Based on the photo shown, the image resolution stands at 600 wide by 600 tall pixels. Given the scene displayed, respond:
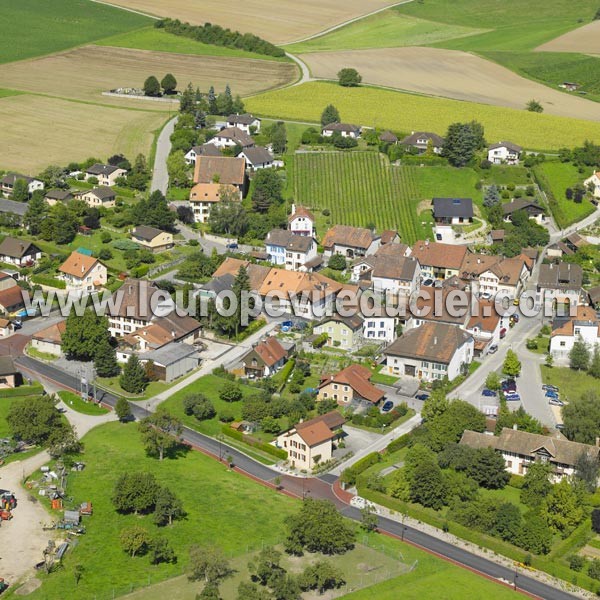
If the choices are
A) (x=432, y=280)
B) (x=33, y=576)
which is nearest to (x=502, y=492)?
(x=33, y=576)

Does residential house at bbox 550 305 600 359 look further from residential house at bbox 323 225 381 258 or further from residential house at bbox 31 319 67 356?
residential house at bbox 31 319 67 356

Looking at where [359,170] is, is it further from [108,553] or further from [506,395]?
[108,553]

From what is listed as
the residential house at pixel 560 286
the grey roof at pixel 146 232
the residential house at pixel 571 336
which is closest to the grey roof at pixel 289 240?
the grey roof at pixel 146 232

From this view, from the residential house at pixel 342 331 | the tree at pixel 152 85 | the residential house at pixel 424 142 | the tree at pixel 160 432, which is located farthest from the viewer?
the tree at pixel 152 85

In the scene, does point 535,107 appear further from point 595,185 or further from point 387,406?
Result: point 387,406

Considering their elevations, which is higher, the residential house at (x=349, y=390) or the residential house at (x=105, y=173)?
the residential house at (x=105, y=173)

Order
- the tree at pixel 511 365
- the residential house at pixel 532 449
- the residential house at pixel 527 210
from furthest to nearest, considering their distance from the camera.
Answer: the residential house at pixel 527 210 → the tree at pixel 511 365 → the residential house at pixel 532 449

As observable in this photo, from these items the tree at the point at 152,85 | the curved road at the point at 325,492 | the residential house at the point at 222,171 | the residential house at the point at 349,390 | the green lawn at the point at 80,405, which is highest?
the tree at the point at 152,85

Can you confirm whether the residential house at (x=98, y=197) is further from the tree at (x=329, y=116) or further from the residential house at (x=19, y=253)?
the tree at (x=329, y=116)
